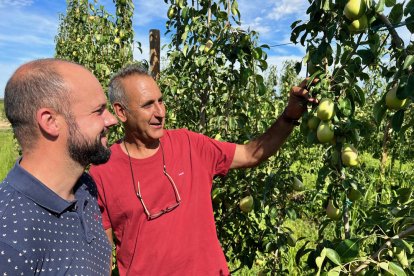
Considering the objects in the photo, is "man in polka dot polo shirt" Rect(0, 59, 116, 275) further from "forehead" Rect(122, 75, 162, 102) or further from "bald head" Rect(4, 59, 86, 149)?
"forehead" Rect(122, 75, 162, 102)

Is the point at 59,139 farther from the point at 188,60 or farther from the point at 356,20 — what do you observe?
the point at 188,60

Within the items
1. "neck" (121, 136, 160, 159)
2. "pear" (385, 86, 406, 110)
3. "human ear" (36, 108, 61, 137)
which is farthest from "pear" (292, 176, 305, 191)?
"human ear" (36, 108, 61, 137)

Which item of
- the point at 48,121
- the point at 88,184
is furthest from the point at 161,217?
the point at 48,121

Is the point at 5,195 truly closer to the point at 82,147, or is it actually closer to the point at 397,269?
the point at 82,147

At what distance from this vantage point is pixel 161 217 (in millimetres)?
1622

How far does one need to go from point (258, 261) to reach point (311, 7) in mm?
2252

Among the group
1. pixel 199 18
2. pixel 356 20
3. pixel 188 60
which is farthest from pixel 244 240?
pixel 356 20

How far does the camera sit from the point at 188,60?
2506mm

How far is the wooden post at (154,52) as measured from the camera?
2789 millimetres

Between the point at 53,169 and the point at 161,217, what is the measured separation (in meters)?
0.59

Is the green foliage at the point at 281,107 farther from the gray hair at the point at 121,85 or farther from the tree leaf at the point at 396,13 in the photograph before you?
the gray hair at the point at 121,85

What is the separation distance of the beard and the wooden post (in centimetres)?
155

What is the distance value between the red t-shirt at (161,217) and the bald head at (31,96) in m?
0.59

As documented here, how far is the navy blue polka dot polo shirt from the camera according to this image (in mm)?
972
